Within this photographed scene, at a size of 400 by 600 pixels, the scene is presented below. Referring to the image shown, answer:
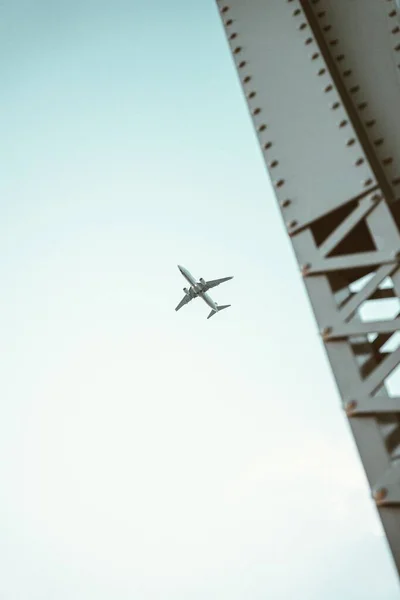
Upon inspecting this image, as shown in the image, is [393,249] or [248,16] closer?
[393,249]

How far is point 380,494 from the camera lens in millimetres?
2107

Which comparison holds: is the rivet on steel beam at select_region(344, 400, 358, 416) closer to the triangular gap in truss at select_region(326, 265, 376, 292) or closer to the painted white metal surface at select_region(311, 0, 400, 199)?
the triangular gap in truss at select_region(326, 265, 376, 292)

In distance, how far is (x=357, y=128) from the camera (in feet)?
9.23

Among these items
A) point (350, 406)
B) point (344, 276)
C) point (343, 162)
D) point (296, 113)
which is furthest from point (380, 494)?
point (296, 113)

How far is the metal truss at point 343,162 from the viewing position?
2.28m

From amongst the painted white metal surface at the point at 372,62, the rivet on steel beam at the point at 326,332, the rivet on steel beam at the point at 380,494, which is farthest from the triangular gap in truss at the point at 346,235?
the rivet on steel beam at the point at 380,494

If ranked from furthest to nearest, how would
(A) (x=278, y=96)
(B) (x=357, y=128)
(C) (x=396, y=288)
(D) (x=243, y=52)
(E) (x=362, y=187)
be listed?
(D) (x=243, y=52) < (A) (x=278, y=96) < (B) (x=357, y=128) < (E) (x=362, y=187) < (C) (x=396, y=288)

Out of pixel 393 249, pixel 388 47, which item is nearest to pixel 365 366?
pixel 393 249

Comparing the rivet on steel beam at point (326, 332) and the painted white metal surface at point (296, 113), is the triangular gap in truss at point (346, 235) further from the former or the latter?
the rivet on steel beam at point (326, 332)

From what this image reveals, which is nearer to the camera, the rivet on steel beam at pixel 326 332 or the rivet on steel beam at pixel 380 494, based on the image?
the rivet on steel beam at pixel 380 494

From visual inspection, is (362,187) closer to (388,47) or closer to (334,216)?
(334,216)

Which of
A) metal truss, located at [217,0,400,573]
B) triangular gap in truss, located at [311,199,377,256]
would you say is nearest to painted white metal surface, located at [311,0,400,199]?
metal truss, located at [217,0,400,573]

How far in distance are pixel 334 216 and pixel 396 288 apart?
0.54 meters

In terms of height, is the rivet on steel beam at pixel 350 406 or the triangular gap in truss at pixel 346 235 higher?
the triangular gap in truss at pixel 346 235
